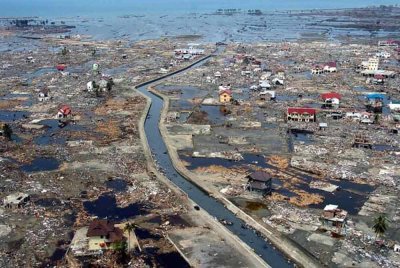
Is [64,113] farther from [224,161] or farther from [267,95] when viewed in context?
[267,95]

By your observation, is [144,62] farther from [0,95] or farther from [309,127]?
[309,127]

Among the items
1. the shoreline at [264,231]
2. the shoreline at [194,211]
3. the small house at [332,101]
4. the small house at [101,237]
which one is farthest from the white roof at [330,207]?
the small house at [332,101]

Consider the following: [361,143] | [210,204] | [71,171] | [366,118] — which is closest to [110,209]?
[210,204]

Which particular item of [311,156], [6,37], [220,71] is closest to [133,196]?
[311,156]

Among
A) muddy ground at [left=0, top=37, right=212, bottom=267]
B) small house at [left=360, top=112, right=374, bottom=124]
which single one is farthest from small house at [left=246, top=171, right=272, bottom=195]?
small house at [left=360, top=112, right=374, bottom=124]

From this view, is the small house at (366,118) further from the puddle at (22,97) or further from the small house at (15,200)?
the puddle at (22,97)
